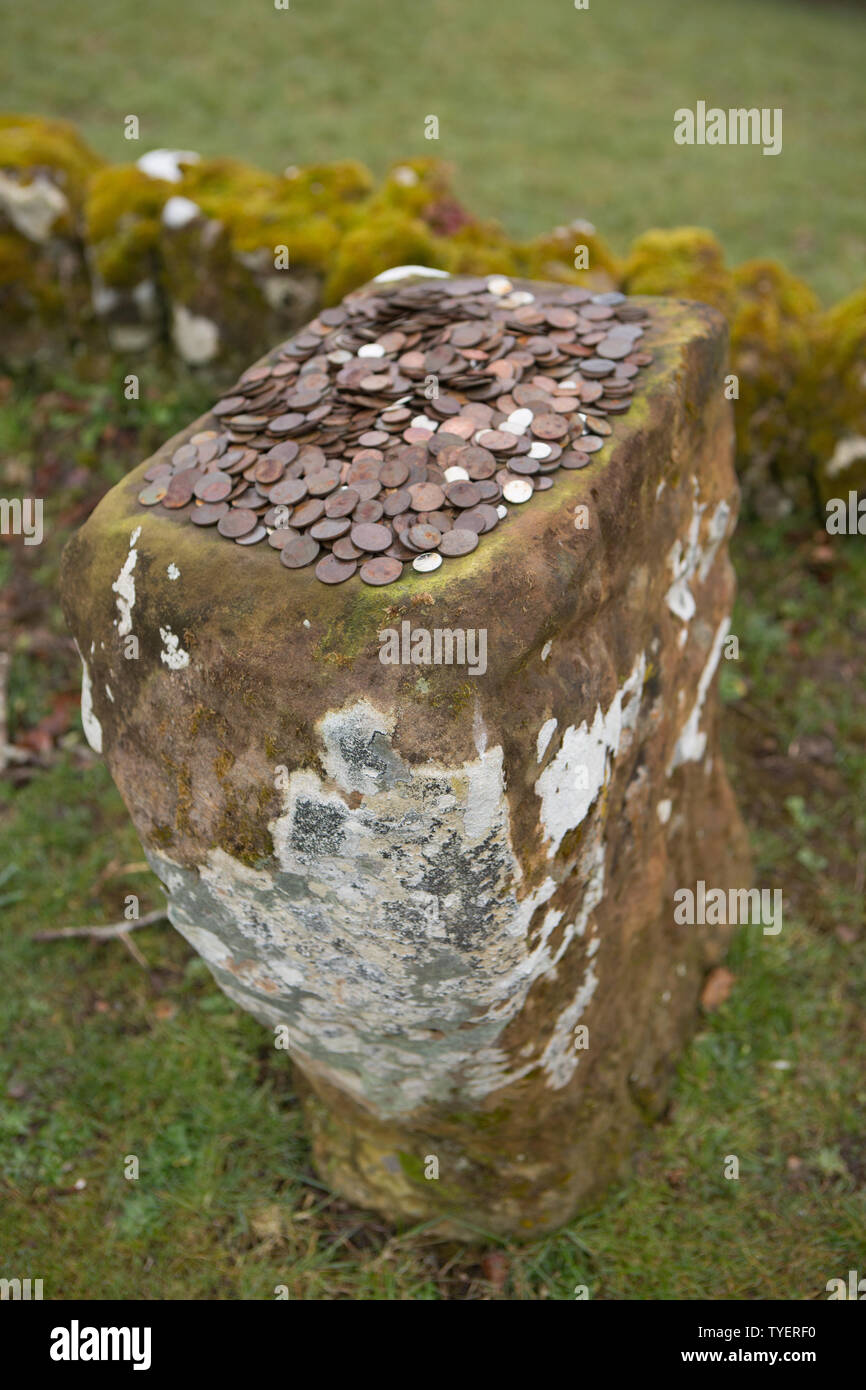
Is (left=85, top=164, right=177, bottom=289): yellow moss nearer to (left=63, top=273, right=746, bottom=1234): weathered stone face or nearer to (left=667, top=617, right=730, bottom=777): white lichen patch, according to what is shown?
(left=63, top=273, right=746, bottom=1234): weathered stone face

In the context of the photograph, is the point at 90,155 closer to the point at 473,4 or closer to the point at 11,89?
the point at 11,89

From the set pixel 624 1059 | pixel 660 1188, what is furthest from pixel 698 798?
pixel 660 1188

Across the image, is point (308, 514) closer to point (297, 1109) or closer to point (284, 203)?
point (297, 1109)

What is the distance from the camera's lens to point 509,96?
10.1m

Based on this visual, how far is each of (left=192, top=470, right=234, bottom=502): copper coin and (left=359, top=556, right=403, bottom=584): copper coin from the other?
1.42 ft

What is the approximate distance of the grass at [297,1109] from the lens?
2.91m

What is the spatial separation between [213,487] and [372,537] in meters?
0.44

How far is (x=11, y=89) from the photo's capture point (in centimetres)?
920

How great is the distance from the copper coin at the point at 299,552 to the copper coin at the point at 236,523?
12cm

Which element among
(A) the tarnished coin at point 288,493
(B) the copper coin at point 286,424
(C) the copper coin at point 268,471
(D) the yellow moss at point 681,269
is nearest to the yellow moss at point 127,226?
(D) the yellow moss at point 681,269

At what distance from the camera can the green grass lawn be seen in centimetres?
827

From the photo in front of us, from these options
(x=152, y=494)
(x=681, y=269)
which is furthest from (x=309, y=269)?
(x=152, y=494)

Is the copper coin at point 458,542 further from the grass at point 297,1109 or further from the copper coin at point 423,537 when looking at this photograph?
the grass at point 297,1109

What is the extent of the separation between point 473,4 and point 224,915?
1320cm
